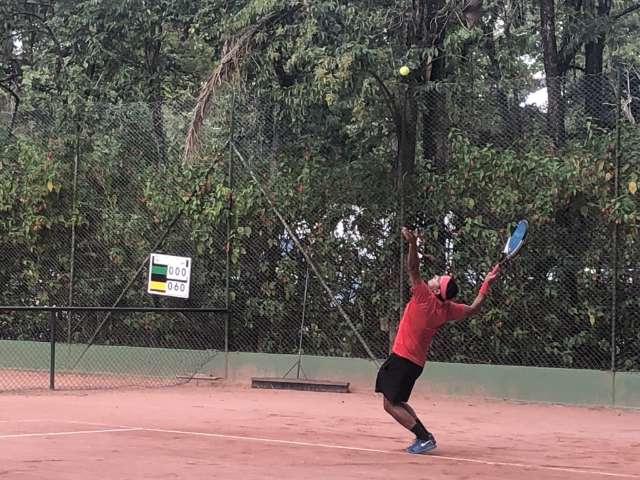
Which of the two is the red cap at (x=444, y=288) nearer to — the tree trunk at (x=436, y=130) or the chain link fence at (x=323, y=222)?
the chain link fence at (x=323, y=222)

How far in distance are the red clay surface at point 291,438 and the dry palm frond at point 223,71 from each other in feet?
12.2

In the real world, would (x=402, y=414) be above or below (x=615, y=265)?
below

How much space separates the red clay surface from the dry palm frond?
3705mm

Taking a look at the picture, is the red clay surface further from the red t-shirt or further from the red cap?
the red cap

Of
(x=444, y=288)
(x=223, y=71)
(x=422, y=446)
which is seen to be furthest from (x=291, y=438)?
(x=223, y=71)

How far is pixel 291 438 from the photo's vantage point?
32.4 ft

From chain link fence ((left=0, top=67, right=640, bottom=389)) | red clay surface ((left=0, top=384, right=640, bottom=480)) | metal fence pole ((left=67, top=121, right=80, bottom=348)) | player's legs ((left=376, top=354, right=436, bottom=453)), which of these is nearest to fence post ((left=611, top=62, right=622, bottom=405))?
chain link fence ((left=0, top=67, right=640, bottom=389))

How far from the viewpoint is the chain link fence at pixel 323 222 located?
1343 cm

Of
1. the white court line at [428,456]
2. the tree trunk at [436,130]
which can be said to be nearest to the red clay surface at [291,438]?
the white court line at [428,456]

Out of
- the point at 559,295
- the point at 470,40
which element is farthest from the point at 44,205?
the point at 559,295

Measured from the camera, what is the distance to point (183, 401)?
1328 centimetres

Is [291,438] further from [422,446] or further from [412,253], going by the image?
[412,253]

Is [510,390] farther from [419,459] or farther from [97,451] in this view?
[97,451]

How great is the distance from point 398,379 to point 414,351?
0.28 metres
